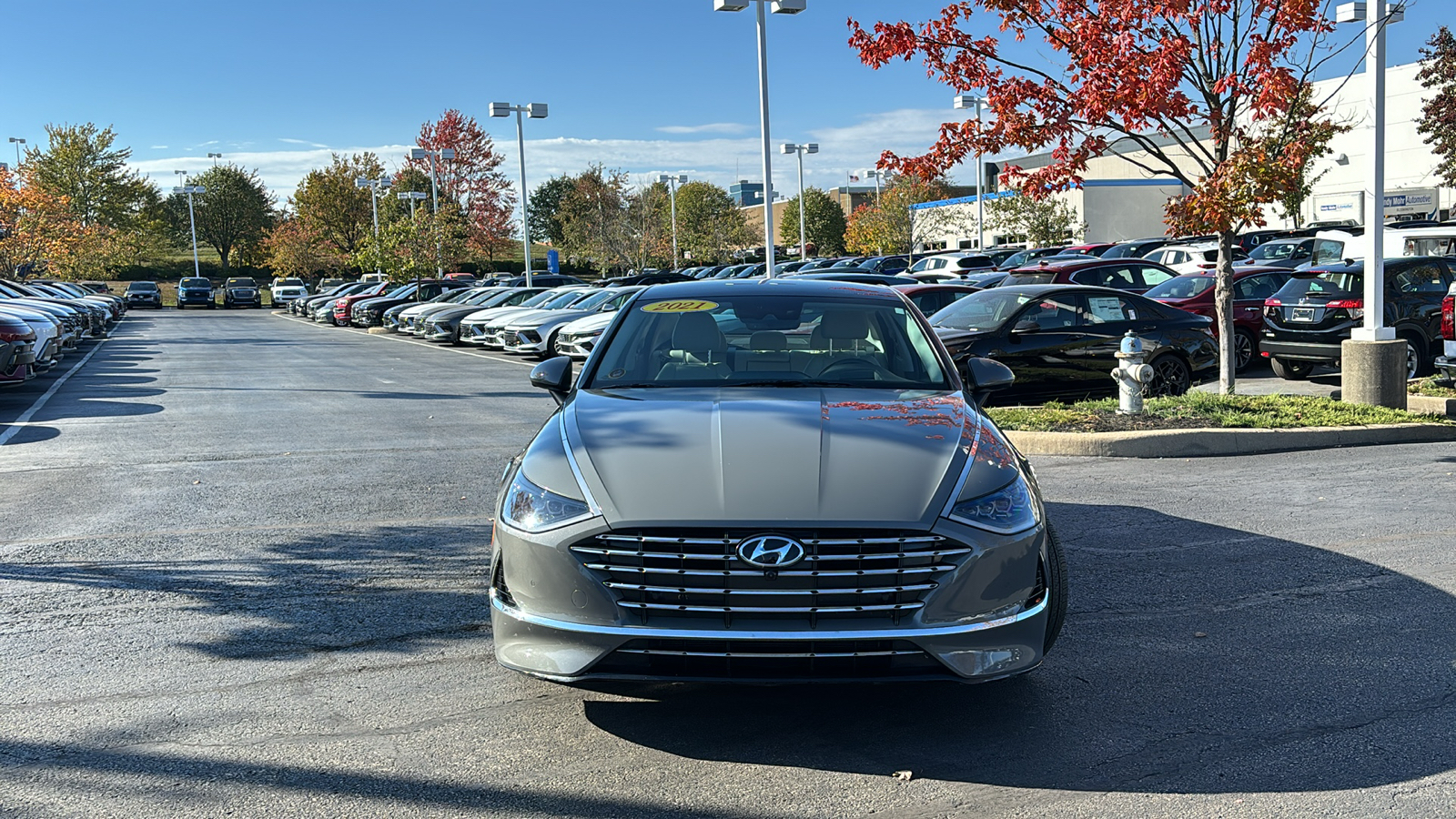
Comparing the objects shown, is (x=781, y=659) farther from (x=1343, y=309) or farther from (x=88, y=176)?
(x=88, y=176)

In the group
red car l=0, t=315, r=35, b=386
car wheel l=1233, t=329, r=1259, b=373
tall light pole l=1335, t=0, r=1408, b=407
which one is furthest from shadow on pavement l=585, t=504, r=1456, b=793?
red car l=0, t=315, r=35, b=386

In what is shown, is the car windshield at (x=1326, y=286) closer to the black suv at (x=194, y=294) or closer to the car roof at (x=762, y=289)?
the car roof at (x=762, y=289)

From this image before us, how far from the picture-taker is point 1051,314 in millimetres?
13086

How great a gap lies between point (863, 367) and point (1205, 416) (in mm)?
6382

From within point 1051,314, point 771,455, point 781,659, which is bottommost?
point 781,659

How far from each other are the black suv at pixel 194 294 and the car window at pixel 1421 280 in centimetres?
6259

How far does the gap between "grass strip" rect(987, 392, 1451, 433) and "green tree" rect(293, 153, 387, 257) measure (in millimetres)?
68889

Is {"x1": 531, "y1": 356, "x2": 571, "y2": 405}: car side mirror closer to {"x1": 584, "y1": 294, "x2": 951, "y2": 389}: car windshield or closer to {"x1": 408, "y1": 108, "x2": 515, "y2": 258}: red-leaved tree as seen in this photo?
{"x1": 584, "y1": 294, "x2": 951, "y2": 389}: car windshield

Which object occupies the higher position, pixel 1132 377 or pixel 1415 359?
pixel 1132 377

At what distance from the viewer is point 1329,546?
6.70 metres

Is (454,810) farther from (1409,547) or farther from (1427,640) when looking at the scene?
(1409,547)

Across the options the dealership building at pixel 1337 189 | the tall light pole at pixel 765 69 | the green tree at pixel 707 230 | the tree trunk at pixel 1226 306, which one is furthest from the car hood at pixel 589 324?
the green tree at pixel 707 230

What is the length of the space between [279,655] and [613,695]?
1488 mm

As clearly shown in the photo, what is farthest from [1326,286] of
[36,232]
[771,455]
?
[36,232]
